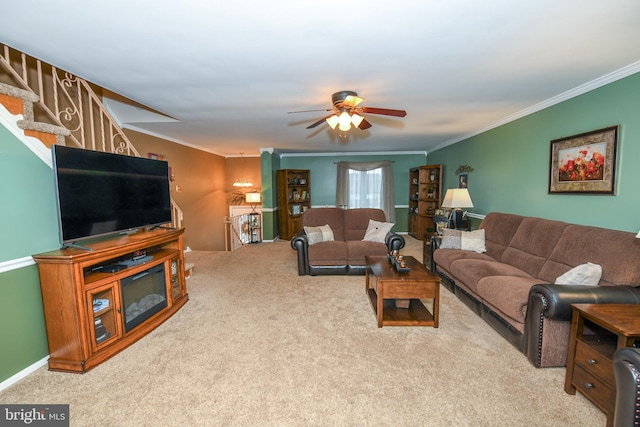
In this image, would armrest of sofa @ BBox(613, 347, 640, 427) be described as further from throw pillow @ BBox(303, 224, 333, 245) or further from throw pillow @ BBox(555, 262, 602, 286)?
throw pillow @ BBox(303, 224, 333, 245)

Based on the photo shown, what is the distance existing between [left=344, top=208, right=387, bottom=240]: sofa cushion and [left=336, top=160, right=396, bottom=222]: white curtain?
258cm

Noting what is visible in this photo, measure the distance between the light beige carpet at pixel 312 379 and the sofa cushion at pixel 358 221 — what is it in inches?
76.2

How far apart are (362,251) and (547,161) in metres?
2.55

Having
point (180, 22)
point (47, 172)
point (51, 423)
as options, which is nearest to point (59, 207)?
point (47, 172)

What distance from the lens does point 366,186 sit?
24.9ft

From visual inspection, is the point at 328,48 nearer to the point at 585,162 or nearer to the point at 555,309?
the point at 555,309

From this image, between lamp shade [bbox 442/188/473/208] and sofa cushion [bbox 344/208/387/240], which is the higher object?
lamp shade [bbox 442/188/473/208]

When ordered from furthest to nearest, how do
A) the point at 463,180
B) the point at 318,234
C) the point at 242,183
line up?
the point at 242,183, the point at 463,180, the point at 318,234

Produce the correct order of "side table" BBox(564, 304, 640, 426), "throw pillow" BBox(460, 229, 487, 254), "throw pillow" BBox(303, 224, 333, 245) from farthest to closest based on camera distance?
1. "throw pillow" BBox(303, 224, 333, 245)
2. "throw pillow" BBox(460, 229, 487, 254)
3. "side table" BBox(564, 304, 640, 426)

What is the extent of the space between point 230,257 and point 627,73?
5.71 metres

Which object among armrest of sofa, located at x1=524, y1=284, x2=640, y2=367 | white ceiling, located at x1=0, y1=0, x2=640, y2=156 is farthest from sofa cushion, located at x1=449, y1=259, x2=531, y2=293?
white ceiling, located at x1=0, y1=0, x2=640, y2=156

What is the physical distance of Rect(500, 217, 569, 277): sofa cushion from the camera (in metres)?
2.86

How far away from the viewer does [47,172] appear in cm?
218

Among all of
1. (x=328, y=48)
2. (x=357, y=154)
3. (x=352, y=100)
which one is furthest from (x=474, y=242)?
(x=357, y=154)
